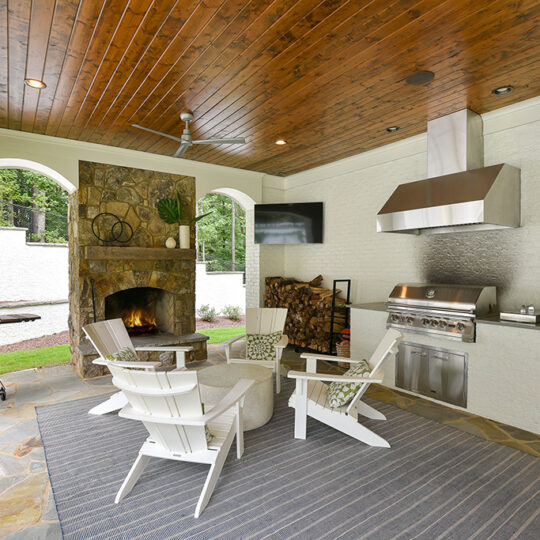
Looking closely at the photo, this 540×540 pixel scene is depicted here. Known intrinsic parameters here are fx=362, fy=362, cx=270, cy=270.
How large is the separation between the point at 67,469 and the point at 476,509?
251 centimetres

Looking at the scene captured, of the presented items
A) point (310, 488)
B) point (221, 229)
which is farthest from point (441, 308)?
point (221, 229)

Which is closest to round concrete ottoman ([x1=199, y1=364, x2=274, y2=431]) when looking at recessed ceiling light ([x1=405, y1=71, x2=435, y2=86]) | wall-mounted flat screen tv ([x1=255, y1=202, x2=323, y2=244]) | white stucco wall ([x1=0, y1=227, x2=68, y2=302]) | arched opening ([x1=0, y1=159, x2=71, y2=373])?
recessed ceiling light ([x1=405, y1=71, x2=435, y2=86])

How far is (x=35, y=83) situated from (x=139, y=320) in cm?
340

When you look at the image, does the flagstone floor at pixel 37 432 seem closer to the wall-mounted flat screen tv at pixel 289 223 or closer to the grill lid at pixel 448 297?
the grill lid at pixel 448 297

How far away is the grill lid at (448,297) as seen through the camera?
3371mm

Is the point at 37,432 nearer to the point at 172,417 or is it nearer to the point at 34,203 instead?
the point at 172,417

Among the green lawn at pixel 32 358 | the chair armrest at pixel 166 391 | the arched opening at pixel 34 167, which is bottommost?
the green lawn at pixel 32 358

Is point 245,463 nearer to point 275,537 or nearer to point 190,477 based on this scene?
point 190,477

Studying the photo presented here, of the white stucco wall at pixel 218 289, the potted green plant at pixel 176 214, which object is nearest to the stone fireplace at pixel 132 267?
the potted green plant at pixel 176 214

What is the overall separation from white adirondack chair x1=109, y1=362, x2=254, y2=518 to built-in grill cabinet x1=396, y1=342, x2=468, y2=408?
229 cm

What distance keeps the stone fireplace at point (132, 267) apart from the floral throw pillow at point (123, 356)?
1237mm

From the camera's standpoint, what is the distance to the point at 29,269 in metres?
7.26

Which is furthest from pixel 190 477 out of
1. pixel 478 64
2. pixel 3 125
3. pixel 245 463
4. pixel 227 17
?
pixel 3 125

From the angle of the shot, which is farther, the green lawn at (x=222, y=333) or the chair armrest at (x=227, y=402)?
the green lawn at (x=222, y=333)
